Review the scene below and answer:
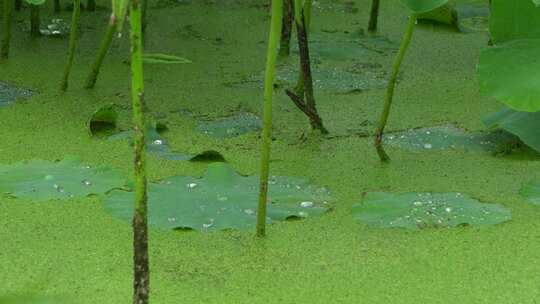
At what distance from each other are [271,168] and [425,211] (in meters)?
0.34

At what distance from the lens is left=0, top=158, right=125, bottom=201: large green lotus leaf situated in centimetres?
186

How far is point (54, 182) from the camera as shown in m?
1.90

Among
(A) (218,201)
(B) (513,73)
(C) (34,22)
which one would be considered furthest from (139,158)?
(C) (34,22)

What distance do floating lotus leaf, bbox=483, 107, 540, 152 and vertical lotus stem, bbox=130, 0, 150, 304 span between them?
0.94 meters

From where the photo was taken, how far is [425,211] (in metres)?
1.81

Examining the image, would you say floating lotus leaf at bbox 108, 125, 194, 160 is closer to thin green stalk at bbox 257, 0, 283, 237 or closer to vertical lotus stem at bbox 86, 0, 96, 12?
thin green stalk at bbox 257, 0, 283, 237

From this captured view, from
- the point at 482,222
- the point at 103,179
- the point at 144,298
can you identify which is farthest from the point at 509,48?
the point at 144,298

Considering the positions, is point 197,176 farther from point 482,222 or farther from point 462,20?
point 462,20

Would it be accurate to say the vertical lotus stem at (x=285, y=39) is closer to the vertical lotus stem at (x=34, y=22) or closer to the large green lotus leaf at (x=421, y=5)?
the vertical lotus stem at (x=34, y=22)

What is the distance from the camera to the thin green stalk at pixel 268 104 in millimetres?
1555

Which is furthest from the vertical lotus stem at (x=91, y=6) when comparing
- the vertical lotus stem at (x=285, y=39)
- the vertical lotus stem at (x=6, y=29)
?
the vertical lotus stem at (x=285, y=39)

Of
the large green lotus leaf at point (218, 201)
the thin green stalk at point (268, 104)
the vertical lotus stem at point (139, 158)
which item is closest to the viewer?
the vertical lotus stem at point (139, 158)

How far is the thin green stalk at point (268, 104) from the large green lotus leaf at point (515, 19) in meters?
0.52

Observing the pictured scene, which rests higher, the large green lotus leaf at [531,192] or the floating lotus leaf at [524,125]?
the floating lotus leaf at [524,125]
